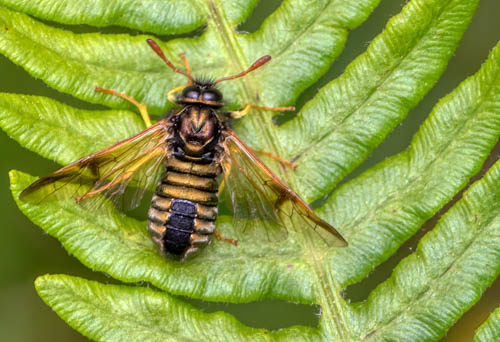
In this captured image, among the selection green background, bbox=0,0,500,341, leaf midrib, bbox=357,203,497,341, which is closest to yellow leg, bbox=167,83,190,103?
green background, bbox=0,0,500,341

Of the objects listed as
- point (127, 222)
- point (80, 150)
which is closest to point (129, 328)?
point (127, 222)

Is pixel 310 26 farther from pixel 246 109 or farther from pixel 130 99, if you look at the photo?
pixel 130 99

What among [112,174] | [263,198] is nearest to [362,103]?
[263,198]

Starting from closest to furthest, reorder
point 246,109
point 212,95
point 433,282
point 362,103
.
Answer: point 433,282
point 362,103
point 246,109
point 212,95

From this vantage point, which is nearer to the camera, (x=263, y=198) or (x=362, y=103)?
(x=362, y=103)

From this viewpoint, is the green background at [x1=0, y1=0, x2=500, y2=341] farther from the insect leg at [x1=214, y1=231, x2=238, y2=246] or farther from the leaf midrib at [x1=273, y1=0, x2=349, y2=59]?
the insect leg at [x1=214, y1=231, x2=238, y2=246]

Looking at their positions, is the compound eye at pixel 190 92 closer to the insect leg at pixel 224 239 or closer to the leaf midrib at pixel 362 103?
the leaf midrib at pixel 362 103

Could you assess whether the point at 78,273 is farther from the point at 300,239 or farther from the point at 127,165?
the point at 300,239
